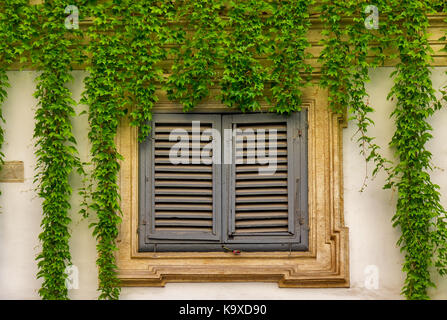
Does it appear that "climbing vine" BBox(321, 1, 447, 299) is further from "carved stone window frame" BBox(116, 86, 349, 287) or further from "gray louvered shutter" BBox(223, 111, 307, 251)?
"gray louvered shutter" BBox(223, 111, 307, 251)

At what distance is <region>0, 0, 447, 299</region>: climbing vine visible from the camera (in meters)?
6.09

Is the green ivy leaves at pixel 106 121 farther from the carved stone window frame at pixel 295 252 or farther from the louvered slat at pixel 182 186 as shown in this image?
the louvered slat at pixel 182 186

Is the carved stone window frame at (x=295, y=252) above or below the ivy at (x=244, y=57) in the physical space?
below

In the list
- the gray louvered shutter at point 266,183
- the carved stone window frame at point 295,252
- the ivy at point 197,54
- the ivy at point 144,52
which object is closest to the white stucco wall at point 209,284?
the carved stone window frame at point 295,252

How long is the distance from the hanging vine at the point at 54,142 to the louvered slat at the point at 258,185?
1.69 m

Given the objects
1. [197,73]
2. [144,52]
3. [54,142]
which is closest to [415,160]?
[197,73]

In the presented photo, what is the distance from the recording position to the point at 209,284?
614 centimetres

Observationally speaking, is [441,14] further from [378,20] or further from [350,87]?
[350,87]

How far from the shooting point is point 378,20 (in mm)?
6203

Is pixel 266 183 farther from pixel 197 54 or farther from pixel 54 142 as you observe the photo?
pixel 54 142

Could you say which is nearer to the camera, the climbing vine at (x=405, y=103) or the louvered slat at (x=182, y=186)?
the climbing vine at (x=405, y=103)

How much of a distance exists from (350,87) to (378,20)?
30.7 inches

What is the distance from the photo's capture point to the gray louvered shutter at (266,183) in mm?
6172

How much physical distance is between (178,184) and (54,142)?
4.40 ft
